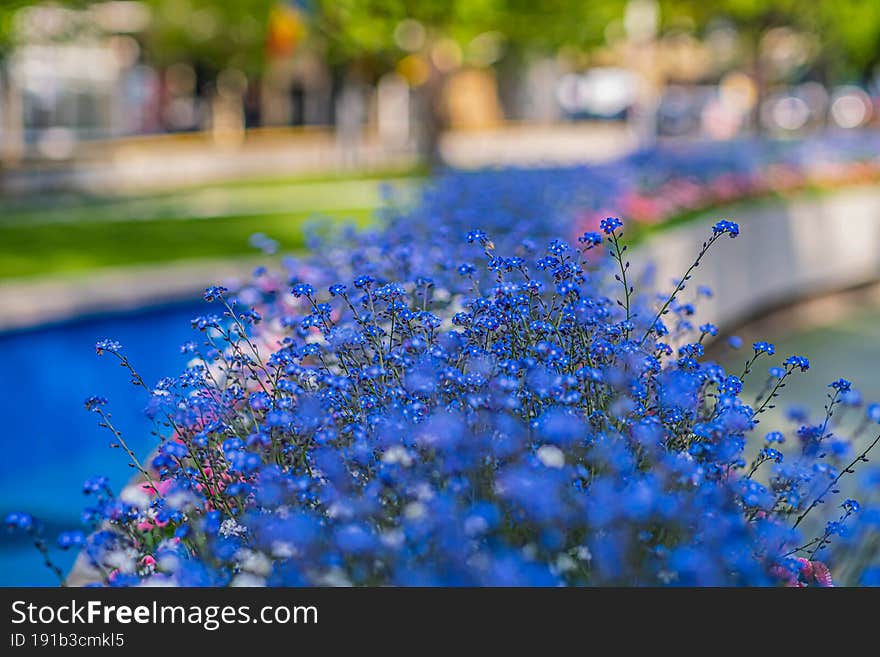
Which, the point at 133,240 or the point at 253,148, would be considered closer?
the point at 133,240

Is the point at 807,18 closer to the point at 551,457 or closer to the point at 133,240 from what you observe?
the point at 133,240

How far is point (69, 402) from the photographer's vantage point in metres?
8.51

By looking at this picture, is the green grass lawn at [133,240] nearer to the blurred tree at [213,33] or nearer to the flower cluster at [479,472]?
the flower cluster at [479,472]

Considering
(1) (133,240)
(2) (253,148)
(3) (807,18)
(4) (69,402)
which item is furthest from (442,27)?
(4) (69,402)

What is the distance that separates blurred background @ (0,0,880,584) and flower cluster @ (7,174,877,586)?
2333 millimetres

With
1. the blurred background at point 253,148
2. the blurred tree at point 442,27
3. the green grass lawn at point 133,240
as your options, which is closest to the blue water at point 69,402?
the blurred background at point 253,148

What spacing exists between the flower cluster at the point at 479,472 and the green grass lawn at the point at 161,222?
480cm

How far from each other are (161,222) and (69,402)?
293 inches

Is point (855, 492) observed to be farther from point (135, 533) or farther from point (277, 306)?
point (135, 533)

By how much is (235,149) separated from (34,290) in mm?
19538

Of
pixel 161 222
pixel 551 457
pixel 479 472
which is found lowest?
pixel 551 457

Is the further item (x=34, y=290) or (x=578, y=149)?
(x=578, y=149)

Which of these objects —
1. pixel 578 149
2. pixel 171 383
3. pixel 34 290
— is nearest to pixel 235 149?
pixel 578 149

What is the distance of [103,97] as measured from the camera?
85.7ft
